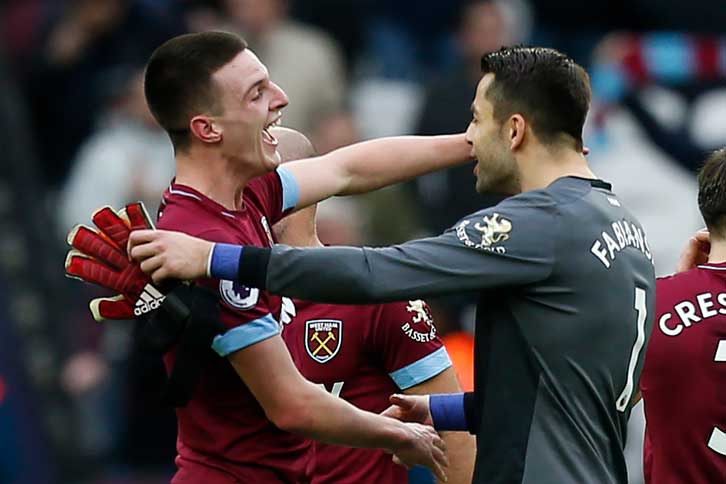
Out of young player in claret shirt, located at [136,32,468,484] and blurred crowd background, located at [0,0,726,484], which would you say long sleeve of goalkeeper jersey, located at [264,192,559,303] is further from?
blurred crowd background, located at [0,0,726,484]

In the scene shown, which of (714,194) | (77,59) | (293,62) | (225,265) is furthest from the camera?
(77,59)

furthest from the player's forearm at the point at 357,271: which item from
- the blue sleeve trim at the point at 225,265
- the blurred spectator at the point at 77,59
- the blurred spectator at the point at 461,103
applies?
the blurred spectator at the point at 77,59

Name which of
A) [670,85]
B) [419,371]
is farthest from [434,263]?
[670,85]

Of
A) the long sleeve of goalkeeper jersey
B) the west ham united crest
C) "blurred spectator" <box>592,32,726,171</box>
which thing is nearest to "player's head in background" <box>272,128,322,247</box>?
the west ham united crest

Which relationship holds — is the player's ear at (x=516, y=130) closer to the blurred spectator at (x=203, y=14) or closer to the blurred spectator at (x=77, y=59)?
the blurred spectator at (x=77, y=59)

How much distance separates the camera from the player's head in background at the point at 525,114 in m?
4.79

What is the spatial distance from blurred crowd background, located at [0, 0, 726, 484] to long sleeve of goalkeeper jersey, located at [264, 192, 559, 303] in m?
4.65

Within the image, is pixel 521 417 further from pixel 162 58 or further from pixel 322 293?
pixel 162 58

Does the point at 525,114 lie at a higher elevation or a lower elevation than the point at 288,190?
higher

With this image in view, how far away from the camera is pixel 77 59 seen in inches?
417

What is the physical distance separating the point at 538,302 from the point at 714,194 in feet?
2.72

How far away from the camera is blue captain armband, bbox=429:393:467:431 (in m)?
5.08

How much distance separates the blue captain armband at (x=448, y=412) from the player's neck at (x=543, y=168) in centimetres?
69

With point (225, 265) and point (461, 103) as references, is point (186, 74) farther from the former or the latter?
point (461, 103)
